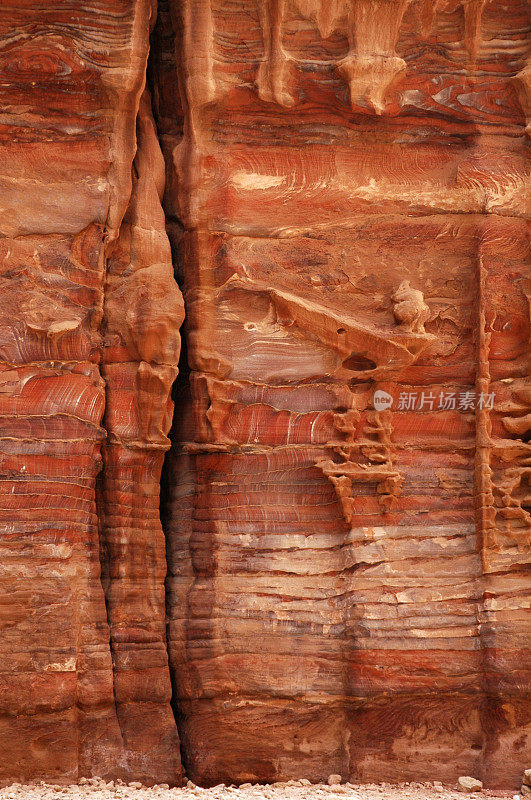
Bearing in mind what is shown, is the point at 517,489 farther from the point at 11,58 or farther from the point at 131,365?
the point at 11,58

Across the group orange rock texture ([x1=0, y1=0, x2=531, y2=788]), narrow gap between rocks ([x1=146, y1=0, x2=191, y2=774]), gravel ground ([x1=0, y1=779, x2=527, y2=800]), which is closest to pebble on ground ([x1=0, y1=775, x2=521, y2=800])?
gravel ground ([x1=0, y1=779, x2=527, y2=800])

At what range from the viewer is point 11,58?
300 inches

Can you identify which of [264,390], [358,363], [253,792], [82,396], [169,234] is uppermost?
[169,234]

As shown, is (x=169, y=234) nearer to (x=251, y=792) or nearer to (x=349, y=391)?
(x=349, y=391)

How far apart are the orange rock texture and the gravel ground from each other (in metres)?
0.16

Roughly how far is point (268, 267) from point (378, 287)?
977 mm

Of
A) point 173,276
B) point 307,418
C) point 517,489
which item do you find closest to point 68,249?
point 173,276

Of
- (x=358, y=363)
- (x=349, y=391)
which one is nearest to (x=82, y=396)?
(x=349, y=391)

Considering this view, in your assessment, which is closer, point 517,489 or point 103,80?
point 103,80

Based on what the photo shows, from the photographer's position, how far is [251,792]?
7.28m

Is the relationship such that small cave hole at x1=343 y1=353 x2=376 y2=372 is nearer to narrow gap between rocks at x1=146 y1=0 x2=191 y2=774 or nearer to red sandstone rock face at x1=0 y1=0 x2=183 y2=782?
narrow gap between rocks at x1=146 y1=0 x2=191 y2=774

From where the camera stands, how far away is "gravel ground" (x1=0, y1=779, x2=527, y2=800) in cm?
696

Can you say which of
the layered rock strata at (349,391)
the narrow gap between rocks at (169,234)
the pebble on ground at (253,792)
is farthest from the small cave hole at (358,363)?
the pebble on ground at (253,792)

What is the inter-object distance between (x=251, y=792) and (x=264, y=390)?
10.4 ft
